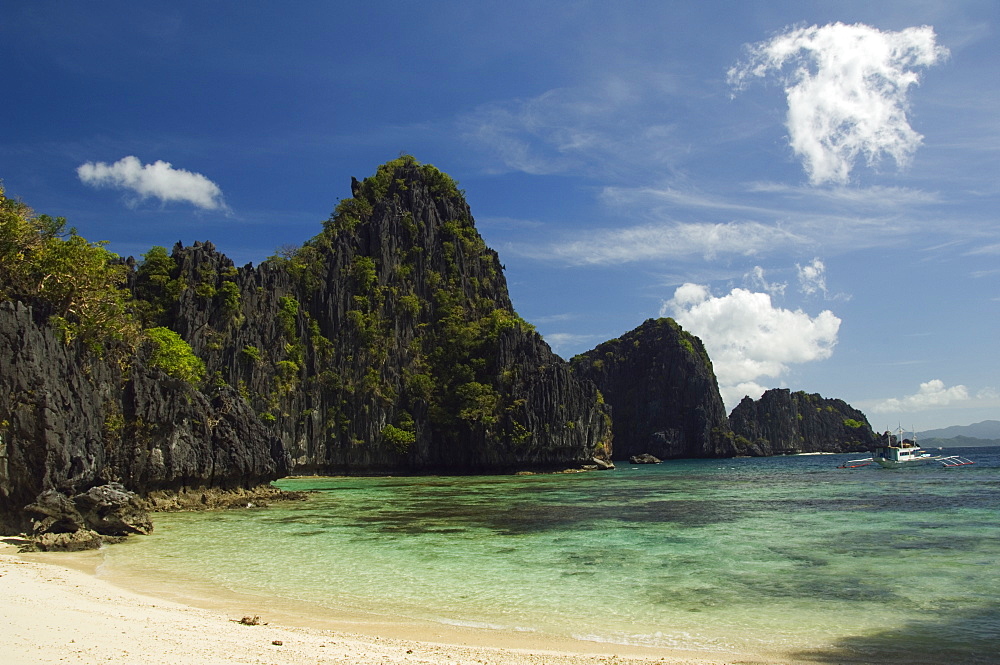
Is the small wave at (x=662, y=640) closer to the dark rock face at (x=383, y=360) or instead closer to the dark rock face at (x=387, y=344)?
the dark rock face at (x=387, y=344)

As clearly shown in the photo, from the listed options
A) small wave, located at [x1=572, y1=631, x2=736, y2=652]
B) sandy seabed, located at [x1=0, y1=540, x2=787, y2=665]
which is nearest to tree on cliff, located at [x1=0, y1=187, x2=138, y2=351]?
Answer: sandy seabed, located at [x1=0, y1=540, x2=787, y2=665]

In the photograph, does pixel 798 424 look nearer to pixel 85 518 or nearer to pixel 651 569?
pixel 651 569

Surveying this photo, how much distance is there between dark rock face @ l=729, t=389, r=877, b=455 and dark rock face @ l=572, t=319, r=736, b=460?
1142 cm

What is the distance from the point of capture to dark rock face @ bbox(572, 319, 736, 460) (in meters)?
124

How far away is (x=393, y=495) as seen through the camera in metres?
39.8

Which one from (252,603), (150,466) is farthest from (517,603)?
(150,466)

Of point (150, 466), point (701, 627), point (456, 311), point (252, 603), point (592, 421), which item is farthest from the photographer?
point (456, 311)

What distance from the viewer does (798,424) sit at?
489ft

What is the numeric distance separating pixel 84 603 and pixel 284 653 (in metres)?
4.83

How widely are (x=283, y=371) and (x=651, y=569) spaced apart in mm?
60192

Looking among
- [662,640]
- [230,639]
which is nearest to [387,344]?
[230,639]

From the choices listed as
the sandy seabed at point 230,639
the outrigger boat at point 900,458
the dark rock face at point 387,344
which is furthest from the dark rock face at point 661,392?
the sandy seabed at point 230,639

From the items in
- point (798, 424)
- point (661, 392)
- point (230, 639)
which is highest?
point (661, 392)

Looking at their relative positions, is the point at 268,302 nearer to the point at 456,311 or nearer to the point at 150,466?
the point at 456,311
